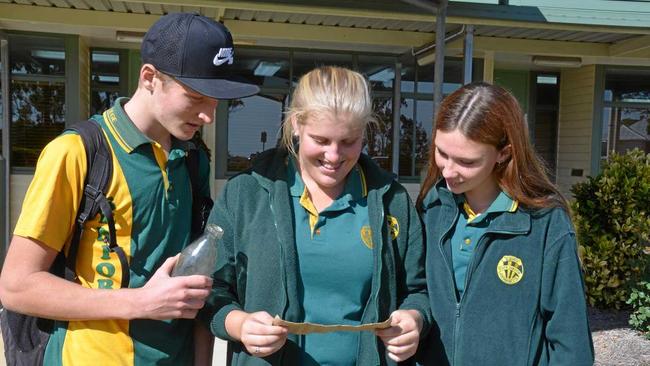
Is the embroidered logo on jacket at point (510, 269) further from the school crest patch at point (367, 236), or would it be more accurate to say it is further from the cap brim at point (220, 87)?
the cap brim at point (220, 87)

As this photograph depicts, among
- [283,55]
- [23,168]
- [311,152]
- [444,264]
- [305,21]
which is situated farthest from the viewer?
[283,55]

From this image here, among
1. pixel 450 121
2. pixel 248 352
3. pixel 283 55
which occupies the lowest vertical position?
pixel 248 352

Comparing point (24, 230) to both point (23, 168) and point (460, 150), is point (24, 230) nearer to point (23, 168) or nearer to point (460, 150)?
point (460, 150)

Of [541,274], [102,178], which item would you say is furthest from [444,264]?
[102,178]

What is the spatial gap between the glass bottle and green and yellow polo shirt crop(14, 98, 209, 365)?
0.13 meters

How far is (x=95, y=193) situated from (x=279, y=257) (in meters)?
0.54

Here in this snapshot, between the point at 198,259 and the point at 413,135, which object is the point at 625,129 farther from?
the point at 198,259

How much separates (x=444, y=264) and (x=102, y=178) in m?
1.06

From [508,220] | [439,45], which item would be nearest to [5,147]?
[439,45]

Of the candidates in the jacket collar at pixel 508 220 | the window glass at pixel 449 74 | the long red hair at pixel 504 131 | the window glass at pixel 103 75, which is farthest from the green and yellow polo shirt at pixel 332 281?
the window glass at pixel 449 74

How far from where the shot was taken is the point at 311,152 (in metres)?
1.71

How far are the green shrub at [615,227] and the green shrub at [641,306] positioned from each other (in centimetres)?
22

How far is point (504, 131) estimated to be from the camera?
1886 mm

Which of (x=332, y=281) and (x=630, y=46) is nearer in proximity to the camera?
(x=332, y=281)
